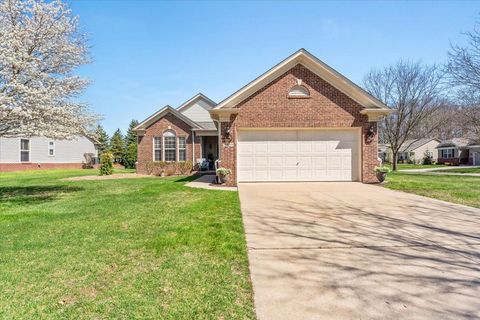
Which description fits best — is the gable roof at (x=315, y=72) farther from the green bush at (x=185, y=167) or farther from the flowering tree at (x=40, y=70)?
the green bush at (x=185, y=167)

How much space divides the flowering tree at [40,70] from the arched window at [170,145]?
10.6 m

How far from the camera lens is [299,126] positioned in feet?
42.2

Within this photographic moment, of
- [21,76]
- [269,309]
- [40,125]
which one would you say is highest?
[21,76]

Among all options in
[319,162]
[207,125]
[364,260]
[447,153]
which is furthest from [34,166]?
[447,153]

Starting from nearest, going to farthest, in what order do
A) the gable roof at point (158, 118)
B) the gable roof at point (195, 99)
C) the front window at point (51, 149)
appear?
1. the gable roof at point (158, 118)
2. the gable roof at point (195, 99)
3. the front window at point (51, 149)

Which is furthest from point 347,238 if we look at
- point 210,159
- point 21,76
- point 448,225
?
point 210,159

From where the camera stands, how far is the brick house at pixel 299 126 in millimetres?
12680

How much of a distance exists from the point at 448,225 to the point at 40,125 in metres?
11.2

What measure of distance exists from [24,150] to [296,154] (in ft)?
95.8

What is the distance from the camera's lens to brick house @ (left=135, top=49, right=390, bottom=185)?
41.6 ft

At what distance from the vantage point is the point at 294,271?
388 centimetres

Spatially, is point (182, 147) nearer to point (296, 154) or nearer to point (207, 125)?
point (207, 125)

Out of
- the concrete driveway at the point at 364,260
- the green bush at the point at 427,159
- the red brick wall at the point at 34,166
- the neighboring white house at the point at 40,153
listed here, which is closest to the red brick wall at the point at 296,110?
the concrete driveway at the point at 364,260

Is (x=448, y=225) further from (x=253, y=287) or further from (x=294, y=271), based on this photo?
(x=253, y=287)
